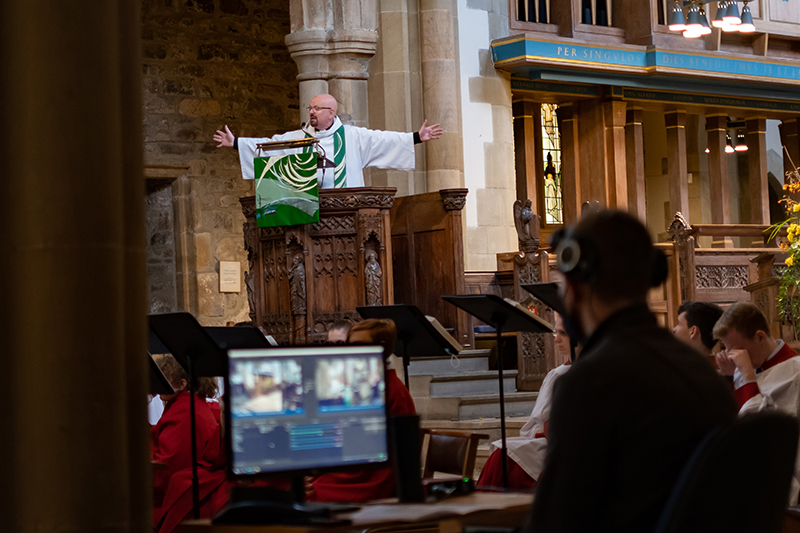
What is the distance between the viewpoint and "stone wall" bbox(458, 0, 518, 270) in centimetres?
1181

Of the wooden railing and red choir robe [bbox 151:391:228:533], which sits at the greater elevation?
the wooden railing

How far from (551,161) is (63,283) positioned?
1385cm

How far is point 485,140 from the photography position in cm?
1195

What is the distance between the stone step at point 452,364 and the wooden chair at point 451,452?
15.0ft

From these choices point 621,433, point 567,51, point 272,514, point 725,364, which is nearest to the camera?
point 621,433

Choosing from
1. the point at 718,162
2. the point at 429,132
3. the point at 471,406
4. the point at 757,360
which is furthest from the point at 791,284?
the point at 718,162

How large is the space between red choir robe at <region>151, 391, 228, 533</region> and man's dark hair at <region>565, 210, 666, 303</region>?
312cm

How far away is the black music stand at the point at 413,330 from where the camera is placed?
5234mm

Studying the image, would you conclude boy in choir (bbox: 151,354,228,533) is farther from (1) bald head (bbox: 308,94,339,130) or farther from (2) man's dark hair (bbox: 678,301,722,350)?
(1) bald head (bbox: 308,94,339,130)

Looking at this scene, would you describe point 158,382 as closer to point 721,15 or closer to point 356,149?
point 356,149

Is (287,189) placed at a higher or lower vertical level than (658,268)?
higher

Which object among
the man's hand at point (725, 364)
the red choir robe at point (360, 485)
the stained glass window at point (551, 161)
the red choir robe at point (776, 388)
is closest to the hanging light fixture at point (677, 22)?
the stained glass window at point (551, 161)

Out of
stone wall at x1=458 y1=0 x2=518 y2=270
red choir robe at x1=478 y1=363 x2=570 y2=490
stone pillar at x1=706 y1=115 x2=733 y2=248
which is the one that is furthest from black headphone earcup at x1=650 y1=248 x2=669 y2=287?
stone pillar at x1=706 y1=115 x2=733 y2=248

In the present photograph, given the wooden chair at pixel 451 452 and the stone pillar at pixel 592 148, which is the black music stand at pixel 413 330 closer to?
the wooden chair at pixel 451 452
